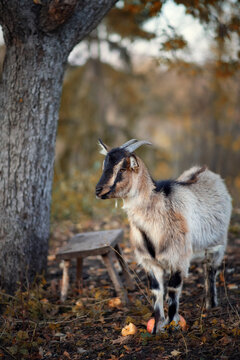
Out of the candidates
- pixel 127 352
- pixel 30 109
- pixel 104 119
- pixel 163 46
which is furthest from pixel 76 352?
pixel 104 119

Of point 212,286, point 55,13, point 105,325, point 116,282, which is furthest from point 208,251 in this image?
point 55,13

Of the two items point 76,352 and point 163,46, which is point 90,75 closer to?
point 163,46

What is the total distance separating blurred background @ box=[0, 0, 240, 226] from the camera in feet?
22.7

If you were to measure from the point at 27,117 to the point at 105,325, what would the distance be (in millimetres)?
2618

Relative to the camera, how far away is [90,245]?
480 cm

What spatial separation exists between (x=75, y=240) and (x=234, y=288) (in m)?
Answer: 2.18

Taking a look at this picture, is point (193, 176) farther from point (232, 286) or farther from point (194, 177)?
point (232, 286)

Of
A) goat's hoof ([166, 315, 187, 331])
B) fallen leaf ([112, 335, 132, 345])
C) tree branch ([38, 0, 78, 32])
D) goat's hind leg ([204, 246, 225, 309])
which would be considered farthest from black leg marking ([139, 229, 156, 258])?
tree branch ([38, 0, 78, 32])

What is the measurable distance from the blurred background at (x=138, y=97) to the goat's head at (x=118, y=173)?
3.19m

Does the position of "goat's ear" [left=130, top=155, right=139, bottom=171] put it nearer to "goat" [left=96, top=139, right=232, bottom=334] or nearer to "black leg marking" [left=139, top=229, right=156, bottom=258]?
"goat" [left=96, top=139, right=232, bottom=334]

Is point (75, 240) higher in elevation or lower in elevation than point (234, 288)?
higher

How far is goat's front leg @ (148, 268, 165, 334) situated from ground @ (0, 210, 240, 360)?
0.10 meters

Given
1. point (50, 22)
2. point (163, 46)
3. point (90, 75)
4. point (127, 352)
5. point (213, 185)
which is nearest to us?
point (127, 352)

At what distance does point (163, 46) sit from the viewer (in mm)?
6703
